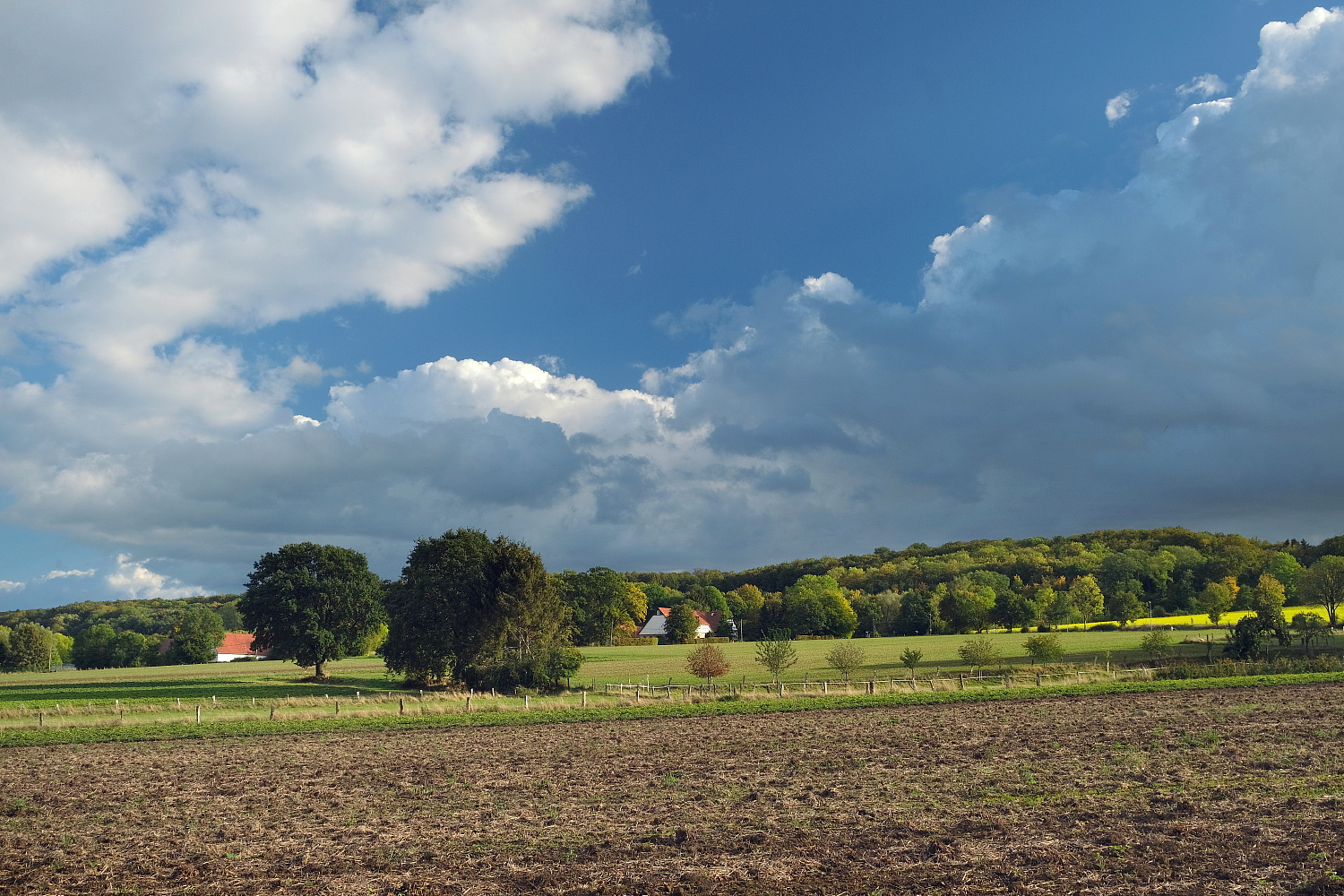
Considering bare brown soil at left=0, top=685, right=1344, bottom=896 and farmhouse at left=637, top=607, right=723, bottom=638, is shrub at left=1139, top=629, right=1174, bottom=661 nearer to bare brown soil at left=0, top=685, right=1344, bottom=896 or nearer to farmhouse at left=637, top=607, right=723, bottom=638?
bare brown soil at left=0, top=685, right=1344, bottom=896

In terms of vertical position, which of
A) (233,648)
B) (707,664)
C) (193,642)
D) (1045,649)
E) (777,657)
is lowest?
(233,648)

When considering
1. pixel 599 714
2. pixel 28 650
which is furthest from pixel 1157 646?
pixel 28 650

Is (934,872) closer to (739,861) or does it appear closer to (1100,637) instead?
(739,861)

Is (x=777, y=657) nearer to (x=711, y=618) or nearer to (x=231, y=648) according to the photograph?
(x=711, y=618)

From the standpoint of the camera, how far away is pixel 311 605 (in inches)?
2591

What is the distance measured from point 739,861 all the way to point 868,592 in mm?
169113

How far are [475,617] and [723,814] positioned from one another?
147 ft

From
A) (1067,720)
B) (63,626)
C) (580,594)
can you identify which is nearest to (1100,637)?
(580,594)

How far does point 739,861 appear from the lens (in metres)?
12.6

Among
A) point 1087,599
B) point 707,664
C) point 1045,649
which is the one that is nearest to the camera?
point 707,664

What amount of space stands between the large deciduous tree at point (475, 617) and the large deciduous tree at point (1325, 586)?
8523 centimetres

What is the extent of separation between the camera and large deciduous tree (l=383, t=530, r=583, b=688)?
184 ft

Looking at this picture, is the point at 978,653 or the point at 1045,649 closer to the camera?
the point at 978,653

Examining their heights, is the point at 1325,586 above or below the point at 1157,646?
above
